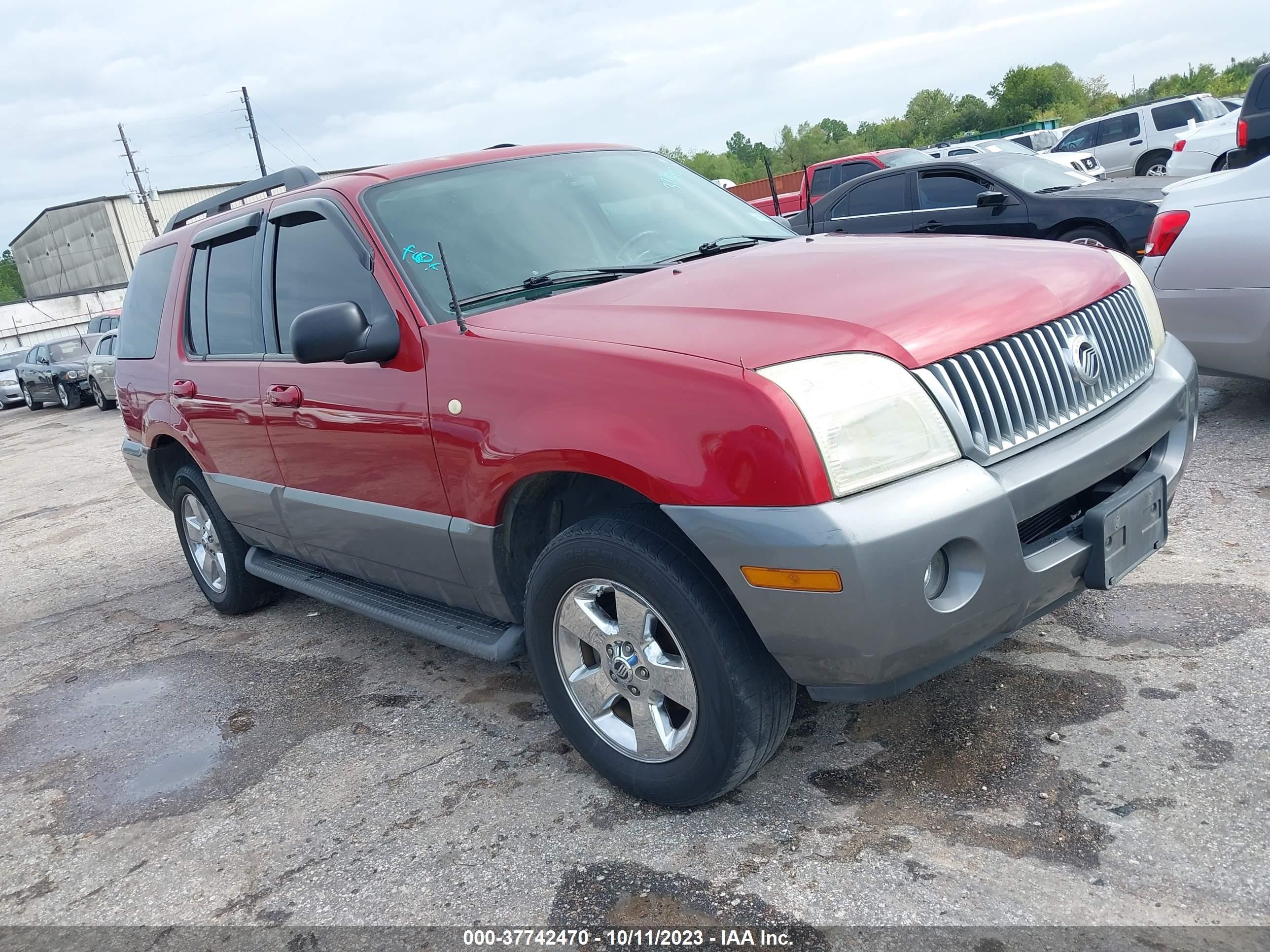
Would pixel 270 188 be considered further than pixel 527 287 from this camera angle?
Yes

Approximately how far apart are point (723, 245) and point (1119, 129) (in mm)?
20825

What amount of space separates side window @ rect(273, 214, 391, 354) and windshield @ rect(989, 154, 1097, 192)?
24.3 ft

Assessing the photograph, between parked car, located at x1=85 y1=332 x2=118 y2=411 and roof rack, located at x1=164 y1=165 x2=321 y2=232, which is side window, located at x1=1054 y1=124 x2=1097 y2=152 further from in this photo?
roof rack, located at x1=164 y1=165 x2=321 y2=232

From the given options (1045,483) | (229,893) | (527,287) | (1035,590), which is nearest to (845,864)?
(1035,590)

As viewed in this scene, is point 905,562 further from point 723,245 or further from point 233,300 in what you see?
point 233,300

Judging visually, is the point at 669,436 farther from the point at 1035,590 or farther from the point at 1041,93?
the point at 1041,93

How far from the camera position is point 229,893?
278 centimetres

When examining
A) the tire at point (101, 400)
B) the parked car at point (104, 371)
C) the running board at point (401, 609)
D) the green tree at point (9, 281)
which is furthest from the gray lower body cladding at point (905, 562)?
the green tree at point (9, 281)

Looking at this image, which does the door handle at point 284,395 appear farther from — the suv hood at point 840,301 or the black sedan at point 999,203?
the black sedan at point 999,203

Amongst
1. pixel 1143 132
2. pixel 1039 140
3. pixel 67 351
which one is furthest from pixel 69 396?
pixel 1039 140

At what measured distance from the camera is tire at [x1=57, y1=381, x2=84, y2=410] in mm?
20188

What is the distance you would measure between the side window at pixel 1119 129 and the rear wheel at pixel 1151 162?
495 millimetres

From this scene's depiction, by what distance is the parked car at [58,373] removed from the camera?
65.7 feet

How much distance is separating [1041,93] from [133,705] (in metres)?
71.3
